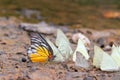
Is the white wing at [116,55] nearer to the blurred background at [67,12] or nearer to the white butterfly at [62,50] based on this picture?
the white butterfly at [62,50]

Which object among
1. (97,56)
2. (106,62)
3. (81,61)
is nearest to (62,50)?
(81,61)

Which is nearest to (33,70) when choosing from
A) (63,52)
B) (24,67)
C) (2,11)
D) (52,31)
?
(24,67)

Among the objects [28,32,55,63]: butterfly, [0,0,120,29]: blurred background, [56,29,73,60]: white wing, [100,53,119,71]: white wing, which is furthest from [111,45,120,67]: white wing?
[0,0,120,29]: blurred background

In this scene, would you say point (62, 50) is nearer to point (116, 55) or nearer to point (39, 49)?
point (39, 49)

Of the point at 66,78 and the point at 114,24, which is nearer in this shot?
the point at 66,78

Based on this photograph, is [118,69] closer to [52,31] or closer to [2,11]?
[52,31]

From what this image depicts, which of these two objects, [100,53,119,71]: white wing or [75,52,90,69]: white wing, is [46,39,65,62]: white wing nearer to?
[75,52,90,69]: white wing
